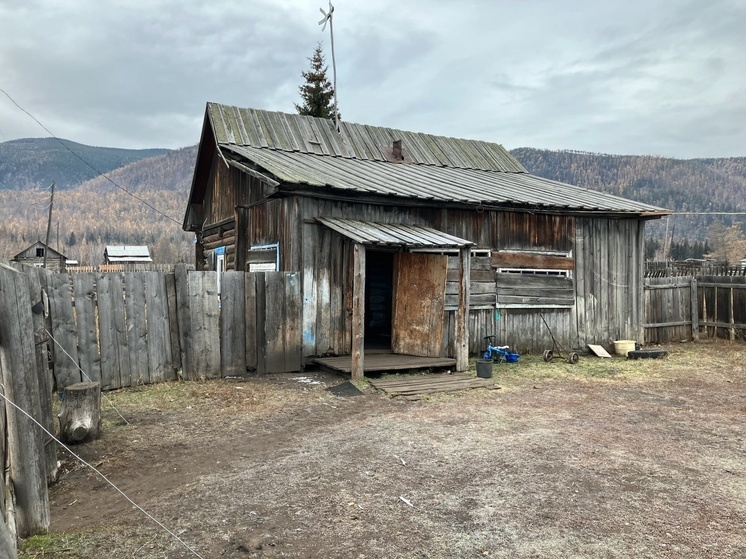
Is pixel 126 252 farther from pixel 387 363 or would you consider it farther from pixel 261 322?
pixel 387 363

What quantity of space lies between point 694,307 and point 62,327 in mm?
Result: 16239

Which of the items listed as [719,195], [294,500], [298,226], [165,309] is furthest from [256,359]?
[719,195]

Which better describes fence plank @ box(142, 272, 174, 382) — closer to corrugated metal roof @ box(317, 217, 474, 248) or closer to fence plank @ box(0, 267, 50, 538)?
corrugated metal roof @ box(317, 217, 474, 248)

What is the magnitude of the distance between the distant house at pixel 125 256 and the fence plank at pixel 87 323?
174 ft

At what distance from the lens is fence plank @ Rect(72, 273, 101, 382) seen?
8070mm

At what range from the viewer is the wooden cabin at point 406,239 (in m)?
10.5

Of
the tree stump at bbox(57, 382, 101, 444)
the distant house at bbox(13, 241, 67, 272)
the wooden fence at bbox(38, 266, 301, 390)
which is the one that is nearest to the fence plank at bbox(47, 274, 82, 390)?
the wooden fence at bbox(38, 266, 301, 390)

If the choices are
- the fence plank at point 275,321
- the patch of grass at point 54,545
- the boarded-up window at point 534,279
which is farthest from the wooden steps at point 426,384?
the patch of grass at point 54,545

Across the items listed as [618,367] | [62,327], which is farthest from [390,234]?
[618,367]

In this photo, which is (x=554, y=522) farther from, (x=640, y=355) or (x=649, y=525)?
(x=640, y=355)

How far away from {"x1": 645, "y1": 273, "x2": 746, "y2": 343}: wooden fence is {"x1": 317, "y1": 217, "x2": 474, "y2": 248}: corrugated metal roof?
7.98 metres

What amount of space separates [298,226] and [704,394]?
7.92 meters

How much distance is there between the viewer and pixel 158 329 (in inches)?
353

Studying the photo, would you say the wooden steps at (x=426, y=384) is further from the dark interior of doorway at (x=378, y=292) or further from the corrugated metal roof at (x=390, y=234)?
the dark interior of doorway at (x=378, y=292)
